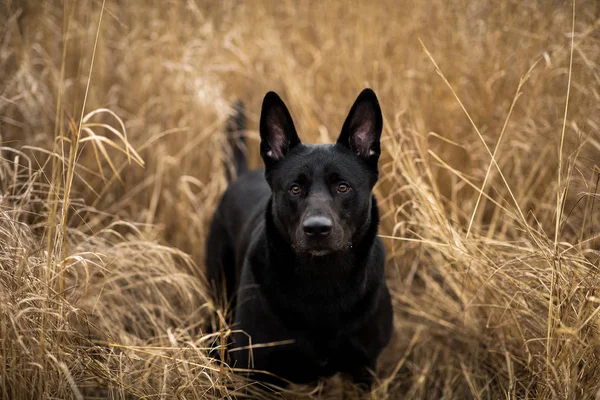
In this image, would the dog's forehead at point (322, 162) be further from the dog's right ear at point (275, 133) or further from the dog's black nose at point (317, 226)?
the dog's black nose at point (317, 226)

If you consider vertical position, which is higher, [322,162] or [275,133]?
[275,133]

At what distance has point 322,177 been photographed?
2.39 m

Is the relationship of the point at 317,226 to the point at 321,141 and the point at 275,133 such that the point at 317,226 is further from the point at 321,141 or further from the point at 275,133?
the point at 321,141

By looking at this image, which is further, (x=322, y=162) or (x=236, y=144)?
(x=236, y=144)

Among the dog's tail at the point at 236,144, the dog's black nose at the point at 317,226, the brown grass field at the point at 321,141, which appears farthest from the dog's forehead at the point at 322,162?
the dog's tail at the point at 236,144

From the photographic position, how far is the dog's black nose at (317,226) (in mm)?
2164

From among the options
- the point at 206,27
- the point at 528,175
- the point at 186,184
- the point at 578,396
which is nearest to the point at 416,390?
the point at 578,396

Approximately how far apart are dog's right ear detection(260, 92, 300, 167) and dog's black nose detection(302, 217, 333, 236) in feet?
1.67

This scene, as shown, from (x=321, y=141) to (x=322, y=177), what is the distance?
133 centimetres

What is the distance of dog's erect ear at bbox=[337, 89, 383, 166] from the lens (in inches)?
97.7

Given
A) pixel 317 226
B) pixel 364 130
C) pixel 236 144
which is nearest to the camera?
pixel 317 226

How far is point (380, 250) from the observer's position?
262cm

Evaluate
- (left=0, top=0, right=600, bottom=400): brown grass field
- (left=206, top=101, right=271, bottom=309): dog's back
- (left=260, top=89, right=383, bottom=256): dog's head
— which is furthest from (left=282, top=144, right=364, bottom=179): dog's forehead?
(left=206, top=101, right=271, bottom=309): dog's back

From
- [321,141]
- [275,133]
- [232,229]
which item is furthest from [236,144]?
[275,133]
